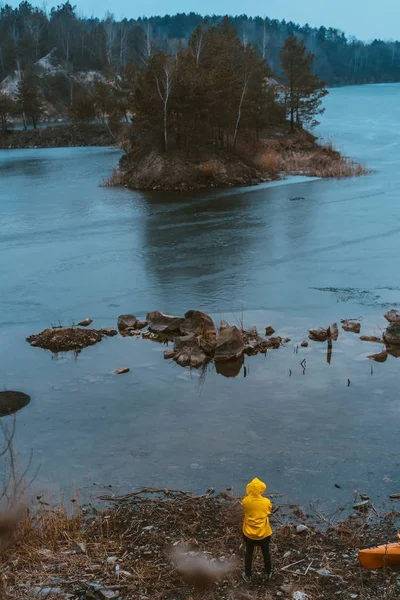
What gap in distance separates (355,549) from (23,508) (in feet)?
14.9

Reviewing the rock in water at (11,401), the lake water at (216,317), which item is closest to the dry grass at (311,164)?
the lake water at (216,317)

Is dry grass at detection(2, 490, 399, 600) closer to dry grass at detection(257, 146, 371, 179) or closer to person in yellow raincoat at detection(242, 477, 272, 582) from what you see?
→ person in yellow raincoat at detection(242, 477, 272, 582)

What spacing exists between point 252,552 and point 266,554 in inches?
6.5

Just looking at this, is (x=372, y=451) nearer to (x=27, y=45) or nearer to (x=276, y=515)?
(x=276, y=515)

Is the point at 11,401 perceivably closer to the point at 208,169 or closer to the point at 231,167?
the point at 208,169

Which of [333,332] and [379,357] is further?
[333,332]

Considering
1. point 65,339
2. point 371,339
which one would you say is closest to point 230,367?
point 371,339

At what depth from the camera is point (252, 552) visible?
314 inches

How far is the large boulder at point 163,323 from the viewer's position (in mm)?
17703

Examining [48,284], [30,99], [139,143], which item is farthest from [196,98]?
[30,99]

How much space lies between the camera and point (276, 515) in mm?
9930

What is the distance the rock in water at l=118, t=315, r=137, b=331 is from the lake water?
650 millimetres

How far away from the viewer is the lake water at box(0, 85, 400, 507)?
1168 cm

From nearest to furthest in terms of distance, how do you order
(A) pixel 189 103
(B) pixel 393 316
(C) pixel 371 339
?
(C) pixel 371 339 → (B) pixel 393 316 → (A) pixel 189 103
